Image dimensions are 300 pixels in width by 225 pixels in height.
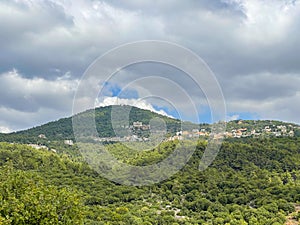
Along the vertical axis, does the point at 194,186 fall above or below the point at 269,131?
below

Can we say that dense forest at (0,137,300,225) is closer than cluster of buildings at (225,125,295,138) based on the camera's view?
Yes

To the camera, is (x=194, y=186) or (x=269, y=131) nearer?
(x=194, y=186)

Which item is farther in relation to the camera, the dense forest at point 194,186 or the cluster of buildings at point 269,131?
the cluster of buildings at point 269,131

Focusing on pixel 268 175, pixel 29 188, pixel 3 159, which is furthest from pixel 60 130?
pixel 29 188

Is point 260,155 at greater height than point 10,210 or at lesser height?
greater

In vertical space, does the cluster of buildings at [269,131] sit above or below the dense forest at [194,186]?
above

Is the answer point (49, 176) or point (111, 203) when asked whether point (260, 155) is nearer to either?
point (111, 203)

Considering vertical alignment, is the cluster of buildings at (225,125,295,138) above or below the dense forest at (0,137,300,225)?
above

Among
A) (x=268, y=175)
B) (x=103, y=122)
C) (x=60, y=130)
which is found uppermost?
(x=60, y=130)
